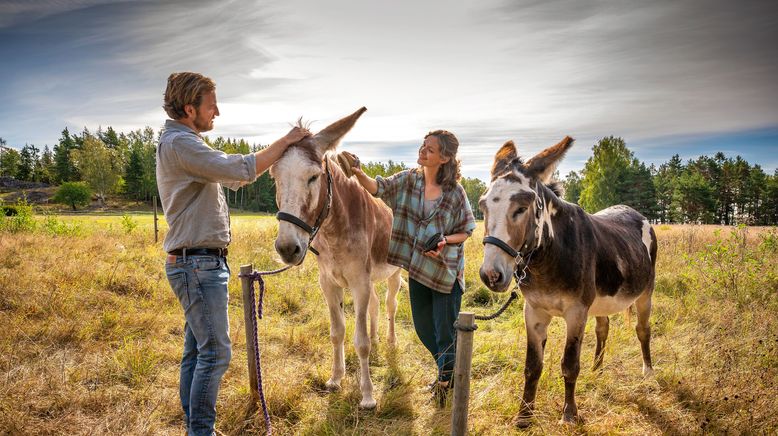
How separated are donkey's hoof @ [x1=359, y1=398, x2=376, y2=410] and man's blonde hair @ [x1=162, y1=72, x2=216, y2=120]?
3428 mm

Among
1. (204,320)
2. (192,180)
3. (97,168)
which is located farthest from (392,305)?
(97,168)

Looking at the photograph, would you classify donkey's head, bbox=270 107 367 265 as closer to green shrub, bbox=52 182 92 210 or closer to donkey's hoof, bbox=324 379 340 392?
donkey's hoof, bbox=324 379 340 392

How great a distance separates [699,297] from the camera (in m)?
7.56

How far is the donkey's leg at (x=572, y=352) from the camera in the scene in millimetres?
3586

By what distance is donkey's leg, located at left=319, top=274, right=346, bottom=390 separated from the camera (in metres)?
4.62

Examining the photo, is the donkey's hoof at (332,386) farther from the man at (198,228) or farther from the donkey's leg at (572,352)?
the donkey's leg at (572,352)

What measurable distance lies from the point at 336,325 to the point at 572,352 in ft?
8.70

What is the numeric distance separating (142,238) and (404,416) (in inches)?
564

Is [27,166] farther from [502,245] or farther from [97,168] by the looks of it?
[502,245]

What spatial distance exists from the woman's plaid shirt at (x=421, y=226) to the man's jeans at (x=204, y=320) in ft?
6.44

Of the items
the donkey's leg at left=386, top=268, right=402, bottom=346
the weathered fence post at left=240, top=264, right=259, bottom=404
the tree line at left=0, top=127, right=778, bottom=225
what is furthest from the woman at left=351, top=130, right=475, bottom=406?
the tree line at left=0, top=127, right=778, bottom=225

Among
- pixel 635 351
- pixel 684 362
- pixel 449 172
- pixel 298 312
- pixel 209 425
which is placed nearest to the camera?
pixel 209 425

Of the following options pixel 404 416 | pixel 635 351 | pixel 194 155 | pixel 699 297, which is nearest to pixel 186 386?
pixel 194 155

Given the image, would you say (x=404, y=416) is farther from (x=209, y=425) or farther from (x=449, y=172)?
(x=449, y=172)
